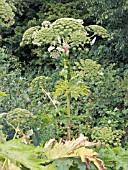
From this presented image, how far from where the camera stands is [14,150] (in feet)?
3.04

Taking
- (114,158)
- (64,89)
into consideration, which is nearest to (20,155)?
(114,158)

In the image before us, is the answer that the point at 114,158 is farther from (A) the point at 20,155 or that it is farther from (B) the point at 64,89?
(A) the point at 20,155

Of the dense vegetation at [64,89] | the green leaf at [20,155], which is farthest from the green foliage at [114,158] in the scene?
the green leaf at [20,155]

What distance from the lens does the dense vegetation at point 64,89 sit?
1.47 m

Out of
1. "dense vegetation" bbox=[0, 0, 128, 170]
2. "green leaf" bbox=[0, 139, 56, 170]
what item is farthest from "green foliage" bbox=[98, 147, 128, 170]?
"green leaf" bbox=[0, 139, 56, 170]

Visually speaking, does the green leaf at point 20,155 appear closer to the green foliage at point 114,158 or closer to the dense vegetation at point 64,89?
the dense vegetation at point 64,89

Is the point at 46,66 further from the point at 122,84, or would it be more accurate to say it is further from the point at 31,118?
the point at 31,118

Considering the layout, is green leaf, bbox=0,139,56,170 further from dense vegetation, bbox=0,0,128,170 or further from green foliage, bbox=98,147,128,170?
green foliage, bbox=98,147,128,170

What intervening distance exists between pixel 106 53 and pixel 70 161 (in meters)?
5.31

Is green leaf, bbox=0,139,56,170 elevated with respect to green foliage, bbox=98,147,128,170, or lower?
elevated

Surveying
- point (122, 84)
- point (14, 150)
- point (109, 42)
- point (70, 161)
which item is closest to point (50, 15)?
point (109, 42)

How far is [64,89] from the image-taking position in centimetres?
215

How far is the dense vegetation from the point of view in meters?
1.47

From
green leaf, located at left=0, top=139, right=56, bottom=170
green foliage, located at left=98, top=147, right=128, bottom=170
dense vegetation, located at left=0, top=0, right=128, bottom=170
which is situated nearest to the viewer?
green leaf, located at left=0, top=139, right=56, bottom=170
